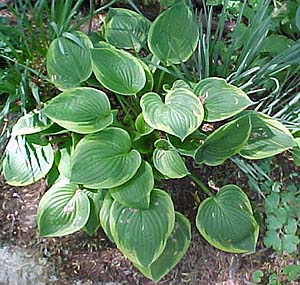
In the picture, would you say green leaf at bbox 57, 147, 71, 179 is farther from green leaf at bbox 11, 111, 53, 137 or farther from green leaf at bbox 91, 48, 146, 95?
green leaf at bbox 91, 48, 146, 95

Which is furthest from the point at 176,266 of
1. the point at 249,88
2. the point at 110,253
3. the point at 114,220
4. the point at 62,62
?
the point at 62,62

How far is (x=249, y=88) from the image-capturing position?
175 cm

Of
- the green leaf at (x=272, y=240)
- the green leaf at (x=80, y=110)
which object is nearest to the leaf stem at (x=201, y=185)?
the green leaf at (x=272, y=240)

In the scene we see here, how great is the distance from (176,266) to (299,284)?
0.39 meters

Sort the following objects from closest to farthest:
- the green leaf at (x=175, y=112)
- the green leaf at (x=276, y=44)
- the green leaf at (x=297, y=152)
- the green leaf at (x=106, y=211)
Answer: the green leaf at (x=175, y=112) < the green leaf at (x=106, y=211) < the green leaf at (x=297, y=152) < the green leaf at (x=276, y=44)

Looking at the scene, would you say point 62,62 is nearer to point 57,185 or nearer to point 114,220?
point 57,185

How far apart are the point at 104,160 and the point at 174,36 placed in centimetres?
43

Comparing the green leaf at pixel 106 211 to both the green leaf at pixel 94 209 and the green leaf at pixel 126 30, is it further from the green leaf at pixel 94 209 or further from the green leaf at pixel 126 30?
the green leaf at pixel 126 30

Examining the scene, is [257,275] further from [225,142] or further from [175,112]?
[175,112]

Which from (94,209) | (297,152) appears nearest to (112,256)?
(94,209)

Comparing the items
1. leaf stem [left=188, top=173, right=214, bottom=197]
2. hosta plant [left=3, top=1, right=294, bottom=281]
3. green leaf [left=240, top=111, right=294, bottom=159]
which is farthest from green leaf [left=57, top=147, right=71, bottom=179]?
green leaf [left=240, top=111, right=294, bottom=159]

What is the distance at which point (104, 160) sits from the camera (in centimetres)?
146

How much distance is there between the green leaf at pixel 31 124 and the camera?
1552 millimetres

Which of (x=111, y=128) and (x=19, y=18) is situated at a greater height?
(x=19, y=18)
